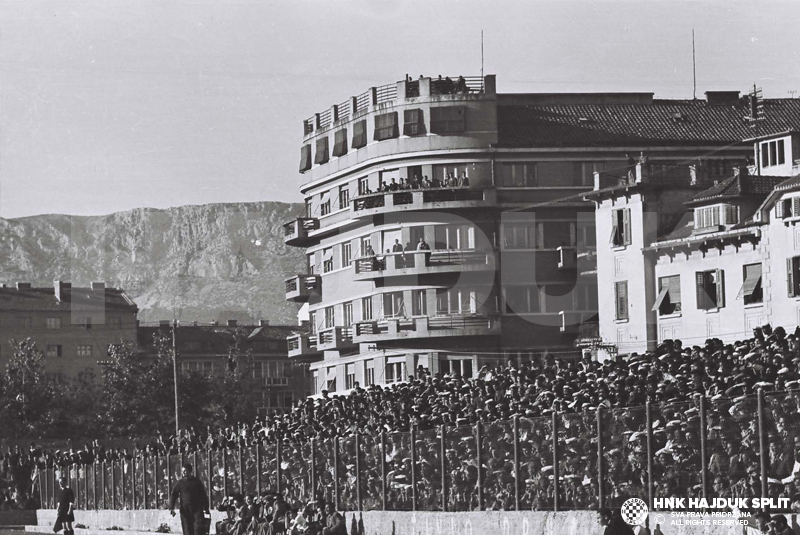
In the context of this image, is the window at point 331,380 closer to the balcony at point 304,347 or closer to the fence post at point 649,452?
the balcony at point 304,347

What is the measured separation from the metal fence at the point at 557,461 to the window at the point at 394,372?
39.9 metres

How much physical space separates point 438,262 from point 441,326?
10.3 ft

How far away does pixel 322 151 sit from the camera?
298ft

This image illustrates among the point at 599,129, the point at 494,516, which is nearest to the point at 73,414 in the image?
the point at 599,129

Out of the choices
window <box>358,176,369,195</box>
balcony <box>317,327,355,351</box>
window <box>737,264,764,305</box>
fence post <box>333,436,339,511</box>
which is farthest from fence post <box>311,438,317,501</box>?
balcony <box>317,327,355,351</box>

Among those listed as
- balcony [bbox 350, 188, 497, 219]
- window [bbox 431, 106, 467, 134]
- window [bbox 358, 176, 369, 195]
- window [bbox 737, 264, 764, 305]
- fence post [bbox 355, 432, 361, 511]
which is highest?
window [bbox 431, 106, 467, 134]

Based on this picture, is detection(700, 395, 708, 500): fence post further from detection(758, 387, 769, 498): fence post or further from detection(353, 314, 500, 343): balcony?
detection(353, 314, 500, 343): balcony

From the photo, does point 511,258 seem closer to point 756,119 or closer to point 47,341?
point 756,119

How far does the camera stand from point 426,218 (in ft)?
271

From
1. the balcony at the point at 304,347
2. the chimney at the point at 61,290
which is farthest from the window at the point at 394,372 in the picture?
the chimney at the point at 61,290

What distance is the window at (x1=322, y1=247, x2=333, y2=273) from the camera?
92.6 meters

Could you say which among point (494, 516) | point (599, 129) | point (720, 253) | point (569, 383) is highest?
point (599, 129)

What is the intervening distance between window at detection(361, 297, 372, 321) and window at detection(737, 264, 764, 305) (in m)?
32.1

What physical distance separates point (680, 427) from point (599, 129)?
59917 mm
